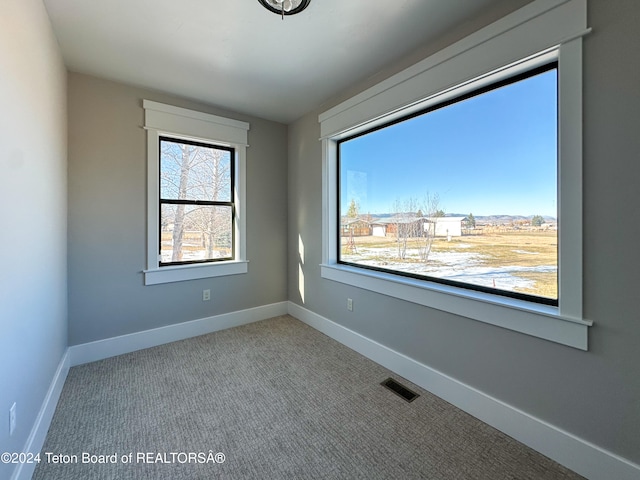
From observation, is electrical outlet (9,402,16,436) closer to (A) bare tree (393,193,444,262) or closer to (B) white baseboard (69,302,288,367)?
(B) white baseboard (69,302,288,367)

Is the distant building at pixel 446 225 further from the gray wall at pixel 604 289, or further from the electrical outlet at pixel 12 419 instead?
the electrical outlet at pixel 12 419

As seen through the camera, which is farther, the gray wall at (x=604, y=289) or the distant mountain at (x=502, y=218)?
the distant mountain at (x=502, y=218)

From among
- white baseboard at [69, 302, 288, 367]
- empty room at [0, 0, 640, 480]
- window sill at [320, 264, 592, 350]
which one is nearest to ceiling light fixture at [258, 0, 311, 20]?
empty room at [0, 0, 640, 480]

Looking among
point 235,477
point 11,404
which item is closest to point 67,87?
point 11,404

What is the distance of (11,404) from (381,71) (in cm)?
313

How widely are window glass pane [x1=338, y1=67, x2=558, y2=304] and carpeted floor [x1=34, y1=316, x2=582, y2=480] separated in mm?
925

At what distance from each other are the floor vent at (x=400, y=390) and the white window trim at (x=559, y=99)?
663 mm

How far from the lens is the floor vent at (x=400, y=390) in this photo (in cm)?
200

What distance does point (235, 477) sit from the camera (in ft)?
4.53

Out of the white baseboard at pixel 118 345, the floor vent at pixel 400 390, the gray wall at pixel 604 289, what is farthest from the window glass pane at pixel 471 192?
the white baseboard at pixel 118 345

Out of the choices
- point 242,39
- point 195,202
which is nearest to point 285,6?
point 242,39

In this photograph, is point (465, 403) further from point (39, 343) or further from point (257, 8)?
point (257, 8)

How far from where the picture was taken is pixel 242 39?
2006mm

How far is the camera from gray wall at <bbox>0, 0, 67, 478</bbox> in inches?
46.7
